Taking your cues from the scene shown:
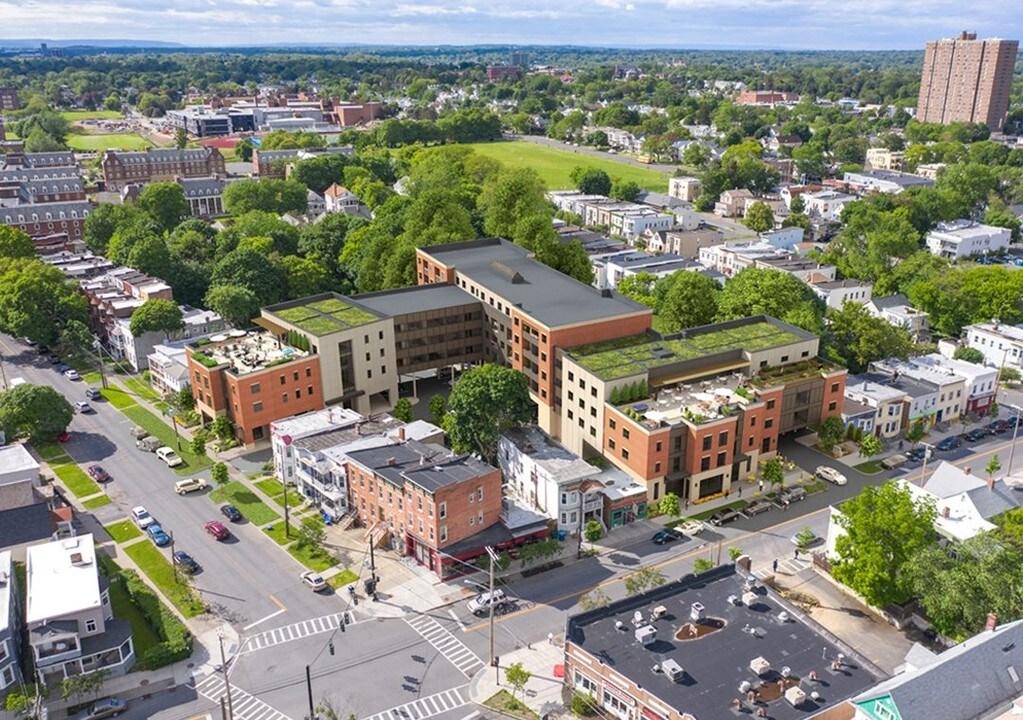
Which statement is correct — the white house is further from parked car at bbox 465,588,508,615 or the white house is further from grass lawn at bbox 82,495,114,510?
grass lawn at bbox 82,495,114,510

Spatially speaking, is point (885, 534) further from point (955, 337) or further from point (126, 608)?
point (955, 337)

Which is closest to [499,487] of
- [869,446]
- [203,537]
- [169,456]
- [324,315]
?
[203,537]

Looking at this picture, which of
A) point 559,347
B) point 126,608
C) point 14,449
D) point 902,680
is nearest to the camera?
point 902,680

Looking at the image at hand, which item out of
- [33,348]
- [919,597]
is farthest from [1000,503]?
[33,348]

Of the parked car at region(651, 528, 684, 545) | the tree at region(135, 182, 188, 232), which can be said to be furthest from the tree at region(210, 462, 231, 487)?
the tree at region(135, 182, 188, 232)

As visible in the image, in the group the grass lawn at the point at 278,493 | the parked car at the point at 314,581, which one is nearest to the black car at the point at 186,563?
the parked car at the point at 314,581

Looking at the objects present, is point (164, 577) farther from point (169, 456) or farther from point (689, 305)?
point (689, 305)
